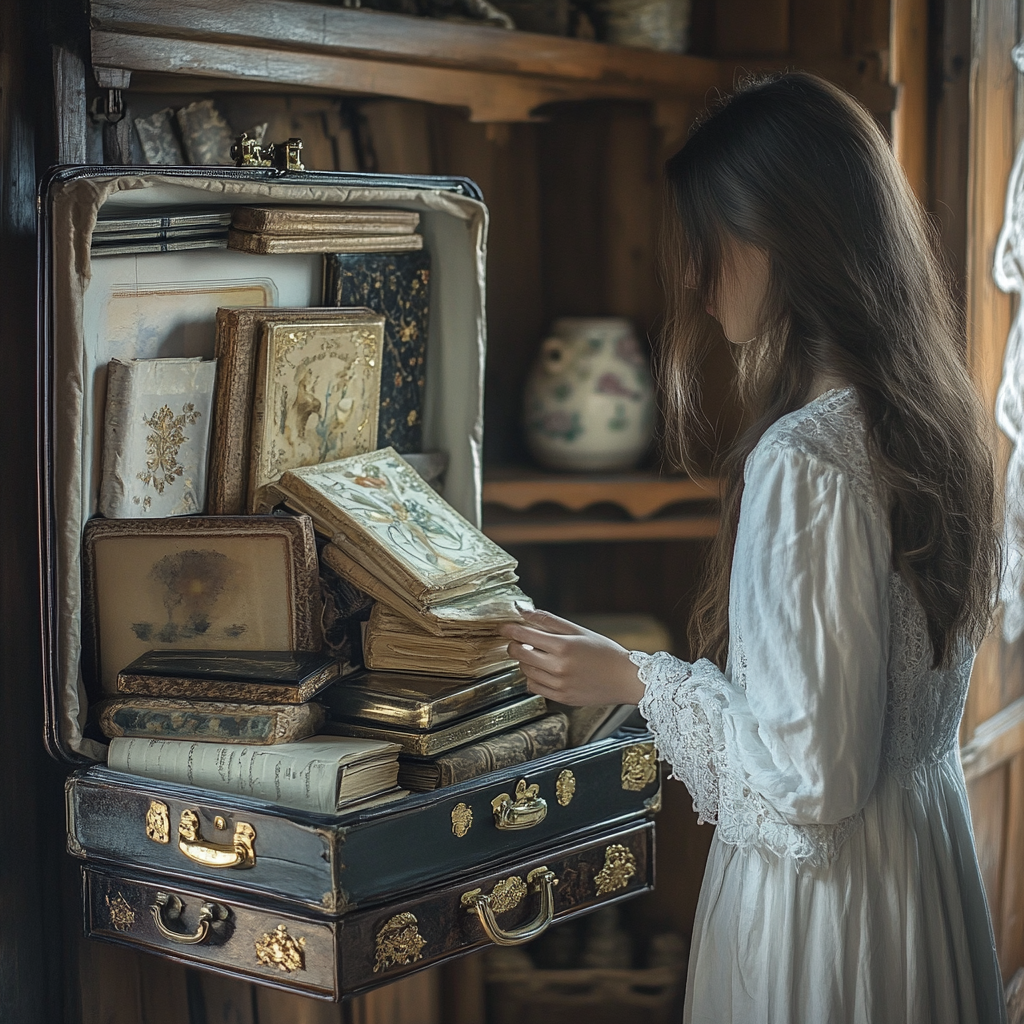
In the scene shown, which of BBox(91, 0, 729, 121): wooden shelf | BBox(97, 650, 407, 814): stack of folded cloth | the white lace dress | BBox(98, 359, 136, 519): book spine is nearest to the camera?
the white lace dress

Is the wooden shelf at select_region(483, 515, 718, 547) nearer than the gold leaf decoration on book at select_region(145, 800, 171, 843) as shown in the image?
No

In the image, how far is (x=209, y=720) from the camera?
1084mm

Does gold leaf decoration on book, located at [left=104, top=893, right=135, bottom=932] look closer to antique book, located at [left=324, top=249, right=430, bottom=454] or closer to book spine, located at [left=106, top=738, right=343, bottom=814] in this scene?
book spine, located at [left=106, top=738, right=343, bottom=814]

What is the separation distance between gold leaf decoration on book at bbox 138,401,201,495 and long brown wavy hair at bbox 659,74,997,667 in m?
0.52

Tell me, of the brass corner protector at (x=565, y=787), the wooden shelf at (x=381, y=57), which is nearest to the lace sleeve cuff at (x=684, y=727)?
the brass corner protector at (x=565, y=787)

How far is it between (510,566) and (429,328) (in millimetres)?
358

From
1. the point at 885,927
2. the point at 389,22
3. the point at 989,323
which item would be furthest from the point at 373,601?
the point at 989,323

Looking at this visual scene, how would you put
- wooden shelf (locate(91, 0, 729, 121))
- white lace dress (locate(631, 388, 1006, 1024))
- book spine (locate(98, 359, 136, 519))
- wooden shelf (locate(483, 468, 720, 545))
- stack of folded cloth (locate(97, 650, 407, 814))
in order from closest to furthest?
white lace dress (locate(631, 388, 1006, 1024)), stack of folded cloth (locate(97, 650, 407, 814)), book spine (locate(98, 359, 136, 519)), wooden shelf (locate(91, 0, 729, 121)), wooden shelf (locate(483, 468, 720, 545))

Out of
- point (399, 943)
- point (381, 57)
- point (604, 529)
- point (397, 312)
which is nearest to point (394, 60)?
point (381, 57)

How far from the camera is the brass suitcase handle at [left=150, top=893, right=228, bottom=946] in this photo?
1036mm

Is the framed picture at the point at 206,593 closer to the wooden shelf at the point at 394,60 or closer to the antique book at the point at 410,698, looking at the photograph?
the antique book at the point at 410,698

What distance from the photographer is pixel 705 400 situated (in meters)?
1.88

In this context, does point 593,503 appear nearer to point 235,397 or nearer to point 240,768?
point 235,397

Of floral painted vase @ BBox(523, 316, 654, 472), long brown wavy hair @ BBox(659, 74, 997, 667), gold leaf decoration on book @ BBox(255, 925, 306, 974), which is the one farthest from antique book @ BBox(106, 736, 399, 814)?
floral painted vase @ BBox(523, 316, 654, 472)
